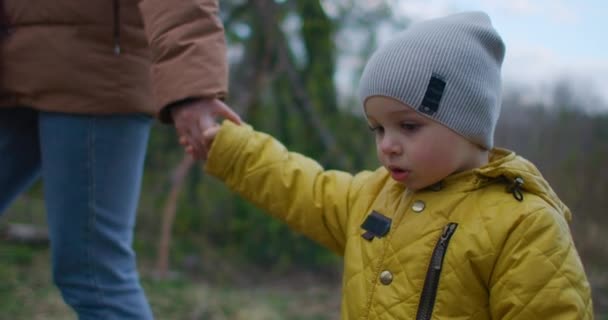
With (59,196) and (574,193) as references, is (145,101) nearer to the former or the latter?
(59,196)

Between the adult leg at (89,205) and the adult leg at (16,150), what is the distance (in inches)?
3.7

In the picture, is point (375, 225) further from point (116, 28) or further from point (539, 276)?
point (116, 28)

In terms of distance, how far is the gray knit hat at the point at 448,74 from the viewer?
1511 millimetres

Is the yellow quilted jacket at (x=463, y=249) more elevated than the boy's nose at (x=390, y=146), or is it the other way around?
the boy's nose at (x=390, y=146)

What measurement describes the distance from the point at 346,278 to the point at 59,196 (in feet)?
2.70

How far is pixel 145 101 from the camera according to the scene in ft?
6.35

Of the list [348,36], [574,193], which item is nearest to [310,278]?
[348,36]

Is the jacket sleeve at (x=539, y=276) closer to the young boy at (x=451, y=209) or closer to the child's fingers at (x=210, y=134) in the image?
the young boy at (x=451, y=209)

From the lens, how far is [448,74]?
1519mm

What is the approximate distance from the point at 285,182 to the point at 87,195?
0.54m

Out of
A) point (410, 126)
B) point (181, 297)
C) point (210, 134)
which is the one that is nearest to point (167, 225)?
point (181, 297)

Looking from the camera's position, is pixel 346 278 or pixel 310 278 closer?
pixel 346 278

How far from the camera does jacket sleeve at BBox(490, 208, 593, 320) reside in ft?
4.44

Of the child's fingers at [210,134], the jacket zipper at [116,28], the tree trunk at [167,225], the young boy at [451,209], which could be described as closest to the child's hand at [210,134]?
the child's fingers at [210,134]
